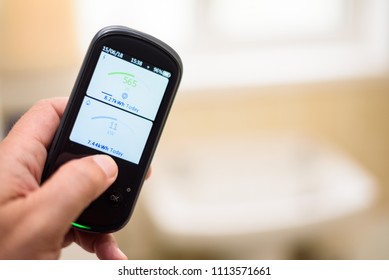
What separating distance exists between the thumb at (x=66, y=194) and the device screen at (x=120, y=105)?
8 centimetres

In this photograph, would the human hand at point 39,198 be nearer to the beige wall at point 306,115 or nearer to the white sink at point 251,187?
the white sink at point 251,187

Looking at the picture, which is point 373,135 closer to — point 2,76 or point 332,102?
point 332,102

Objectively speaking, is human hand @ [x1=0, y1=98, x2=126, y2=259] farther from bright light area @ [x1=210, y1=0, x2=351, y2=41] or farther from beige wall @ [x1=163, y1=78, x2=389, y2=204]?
bright light area @ [x1=210, y1=0, x2=351, y2=41]

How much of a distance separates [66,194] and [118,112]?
0.46 feet

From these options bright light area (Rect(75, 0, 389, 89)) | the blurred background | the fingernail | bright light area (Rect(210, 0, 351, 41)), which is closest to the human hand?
the fingernail

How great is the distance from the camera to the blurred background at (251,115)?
104 centimetres

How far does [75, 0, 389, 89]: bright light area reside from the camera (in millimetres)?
1181

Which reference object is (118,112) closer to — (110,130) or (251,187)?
(110,130)

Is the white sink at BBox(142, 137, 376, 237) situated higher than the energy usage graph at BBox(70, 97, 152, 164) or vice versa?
the energy usage graph at BBox(70, 97, 152, 164)

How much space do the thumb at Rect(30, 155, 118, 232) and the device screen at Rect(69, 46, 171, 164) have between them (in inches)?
3.3

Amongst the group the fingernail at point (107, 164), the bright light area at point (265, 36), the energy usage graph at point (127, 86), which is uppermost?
the bright light area at point (265, 36)

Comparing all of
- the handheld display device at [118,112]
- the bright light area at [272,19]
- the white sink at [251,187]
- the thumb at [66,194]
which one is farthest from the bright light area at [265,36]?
the thumb at [66,194]
